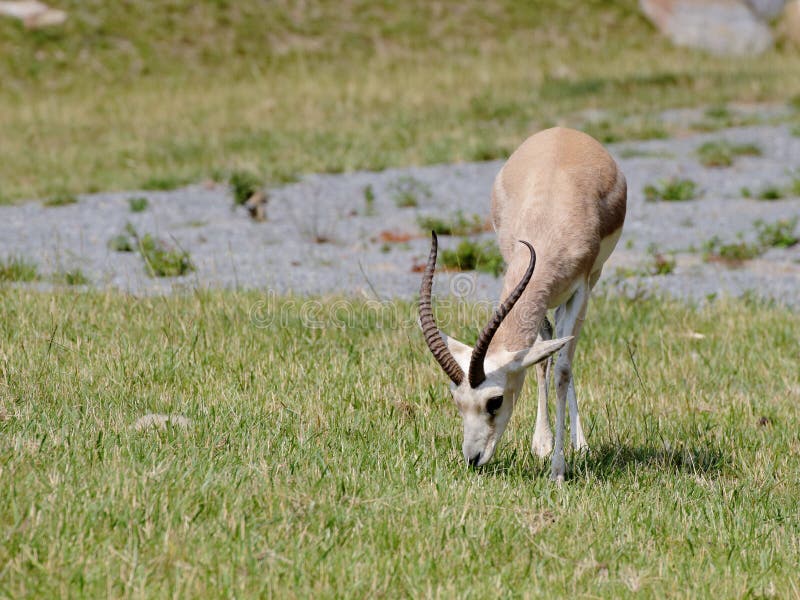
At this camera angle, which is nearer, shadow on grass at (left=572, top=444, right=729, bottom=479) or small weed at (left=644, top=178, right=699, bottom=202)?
shadow on grass at (left=572, top=444, right=729, bottom=479)

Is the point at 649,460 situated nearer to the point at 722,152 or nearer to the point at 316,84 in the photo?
the point at 722,152

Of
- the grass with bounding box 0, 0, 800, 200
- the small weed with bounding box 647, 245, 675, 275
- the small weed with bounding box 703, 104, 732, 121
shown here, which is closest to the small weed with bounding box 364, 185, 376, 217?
the grass with bounding box 0, 0, 800, 200

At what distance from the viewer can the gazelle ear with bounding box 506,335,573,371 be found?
5305 millimetres

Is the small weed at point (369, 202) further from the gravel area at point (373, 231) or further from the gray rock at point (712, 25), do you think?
the gray rock at point (712, 25)

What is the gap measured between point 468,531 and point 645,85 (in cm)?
1810

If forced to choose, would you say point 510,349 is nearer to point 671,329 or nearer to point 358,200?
point 671,329

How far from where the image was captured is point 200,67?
22859mm

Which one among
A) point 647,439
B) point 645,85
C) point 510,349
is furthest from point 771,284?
point 645,85

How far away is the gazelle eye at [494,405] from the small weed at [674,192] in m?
8.95

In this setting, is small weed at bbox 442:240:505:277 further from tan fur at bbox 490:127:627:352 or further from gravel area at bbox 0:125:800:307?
tan fur at bbox 490:127:627:352

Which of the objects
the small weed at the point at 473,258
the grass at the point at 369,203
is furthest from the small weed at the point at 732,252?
the grass at the point at 369,203

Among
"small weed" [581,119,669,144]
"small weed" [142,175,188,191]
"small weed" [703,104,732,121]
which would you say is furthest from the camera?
"small weed" [703,104,732,121]

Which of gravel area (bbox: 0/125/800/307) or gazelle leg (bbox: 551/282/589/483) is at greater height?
gazelle leg (bbox: 551/282/589/483)

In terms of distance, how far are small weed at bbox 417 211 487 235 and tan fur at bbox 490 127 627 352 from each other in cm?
455
